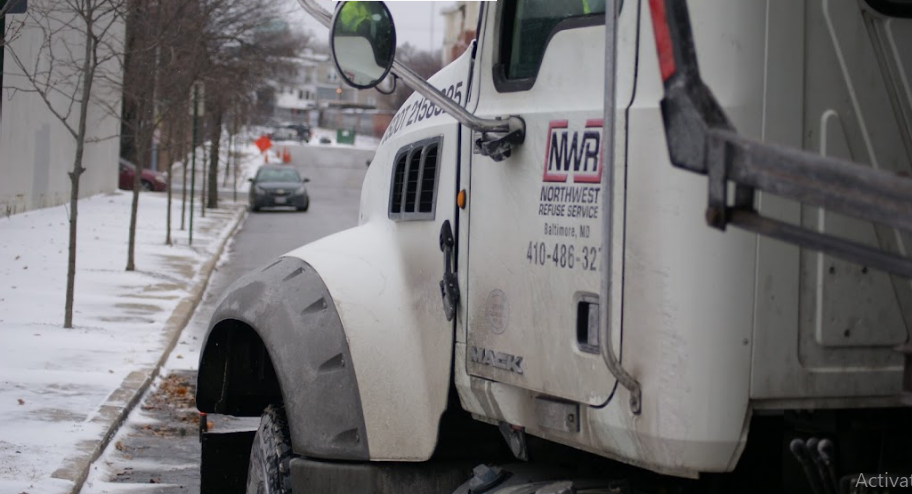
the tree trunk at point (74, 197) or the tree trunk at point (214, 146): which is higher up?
the tree trunk at point (214, 146)

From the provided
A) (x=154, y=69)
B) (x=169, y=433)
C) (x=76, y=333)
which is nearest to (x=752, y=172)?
(x=169, y=433)

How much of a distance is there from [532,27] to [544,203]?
596mm

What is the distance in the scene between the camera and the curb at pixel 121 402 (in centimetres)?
680

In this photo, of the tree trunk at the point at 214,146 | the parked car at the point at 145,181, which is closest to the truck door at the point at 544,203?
the tree trunk at the point at 214,146

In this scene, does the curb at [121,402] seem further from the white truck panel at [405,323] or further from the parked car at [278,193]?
the parked car at [278,193]

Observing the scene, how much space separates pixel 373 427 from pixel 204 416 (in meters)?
1.60

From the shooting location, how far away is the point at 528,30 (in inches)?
136

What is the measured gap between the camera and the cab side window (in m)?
3.22

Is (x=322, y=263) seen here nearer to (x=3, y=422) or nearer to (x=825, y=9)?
(x=825, y=9)

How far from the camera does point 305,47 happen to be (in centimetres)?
4066

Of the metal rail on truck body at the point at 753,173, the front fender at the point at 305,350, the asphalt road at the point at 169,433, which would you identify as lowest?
the asphalt road at the point at 169,433

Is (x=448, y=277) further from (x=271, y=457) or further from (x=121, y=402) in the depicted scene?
(x=121, y=402)

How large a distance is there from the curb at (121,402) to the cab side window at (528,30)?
13.2ft

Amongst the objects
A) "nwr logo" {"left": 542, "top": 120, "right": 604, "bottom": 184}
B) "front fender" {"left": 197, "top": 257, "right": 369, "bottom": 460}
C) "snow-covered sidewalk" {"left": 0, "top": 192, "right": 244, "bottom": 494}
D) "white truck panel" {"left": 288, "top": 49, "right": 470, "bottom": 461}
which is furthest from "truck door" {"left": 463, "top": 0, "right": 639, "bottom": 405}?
"snow-covered sidewalk" {"left": 0, "top": 192, "right": 244, "bottom": 494}
